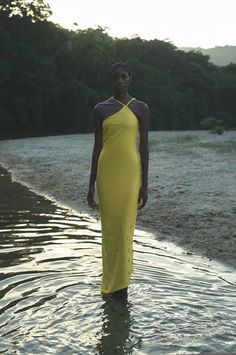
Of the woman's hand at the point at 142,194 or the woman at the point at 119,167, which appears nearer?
the woman at the point at 119,167

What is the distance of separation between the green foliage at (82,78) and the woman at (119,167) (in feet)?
113

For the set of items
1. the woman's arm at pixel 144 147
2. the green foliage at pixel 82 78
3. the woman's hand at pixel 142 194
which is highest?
the green foliage at pixel 82 78

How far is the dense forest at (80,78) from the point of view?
1577 inches

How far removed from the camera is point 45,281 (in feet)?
17.5

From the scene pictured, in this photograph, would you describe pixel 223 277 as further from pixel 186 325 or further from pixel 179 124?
pixel 179 124

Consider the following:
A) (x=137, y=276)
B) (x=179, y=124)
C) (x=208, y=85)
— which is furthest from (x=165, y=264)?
(x=208, y=85)

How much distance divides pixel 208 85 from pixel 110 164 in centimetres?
6324

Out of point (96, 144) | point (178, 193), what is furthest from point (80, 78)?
point (96, 144)

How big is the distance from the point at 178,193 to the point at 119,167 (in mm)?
6143

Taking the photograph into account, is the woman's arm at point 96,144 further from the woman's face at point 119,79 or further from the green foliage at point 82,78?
the green foliage at point 82,78

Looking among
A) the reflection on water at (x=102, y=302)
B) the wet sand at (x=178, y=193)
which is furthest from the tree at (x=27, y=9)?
the reflection on water at (x=102, y=302)

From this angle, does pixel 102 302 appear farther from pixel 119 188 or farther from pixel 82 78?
pixel 82 78

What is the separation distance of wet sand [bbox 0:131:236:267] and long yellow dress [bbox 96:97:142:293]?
220cm

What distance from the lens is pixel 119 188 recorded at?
4.34 meters
